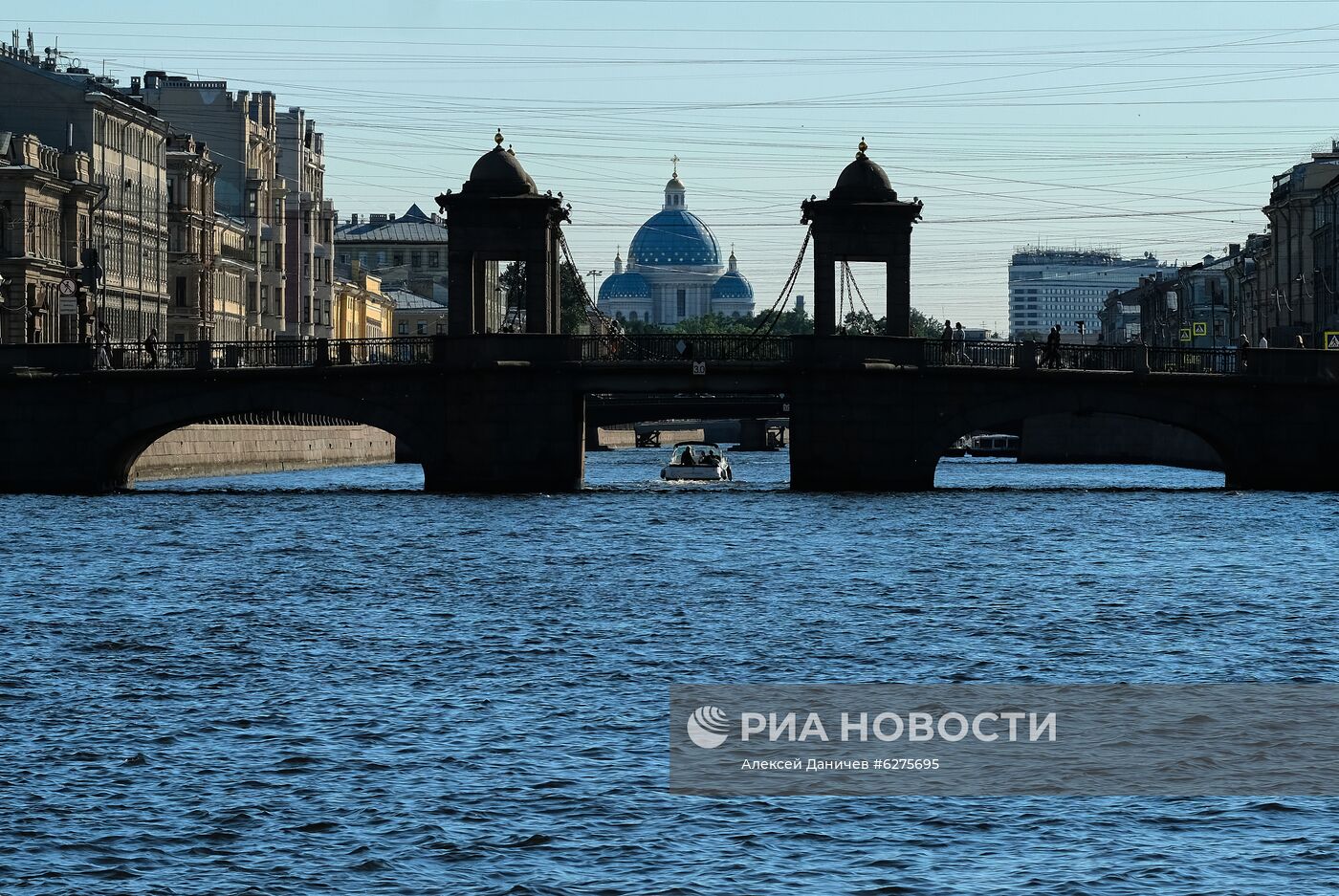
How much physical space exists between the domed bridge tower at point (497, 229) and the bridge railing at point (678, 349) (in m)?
1.96

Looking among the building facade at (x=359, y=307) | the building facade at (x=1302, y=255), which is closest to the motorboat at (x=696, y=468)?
the building facade at (x=1302, y=255)

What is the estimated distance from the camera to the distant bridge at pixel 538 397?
228 ft

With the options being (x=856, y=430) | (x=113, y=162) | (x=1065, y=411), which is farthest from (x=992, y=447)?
(x=856, y=430)

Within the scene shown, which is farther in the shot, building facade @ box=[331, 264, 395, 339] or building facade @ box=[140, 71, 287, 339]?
building facade @ box=[331, 264, 395, 339]

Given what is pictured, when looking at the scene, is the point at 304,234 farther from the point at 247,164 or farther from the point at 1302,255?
the point at 1302,255

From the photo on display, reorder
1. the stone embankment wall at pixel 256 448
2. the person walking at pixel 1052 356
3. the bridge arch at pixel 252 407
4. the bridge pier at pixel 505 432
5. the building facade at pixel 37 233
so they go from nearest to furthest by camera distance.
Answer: the bridge pier at pixel 505 432
the bridge arch at pixel 252 407
the person walking at pixel 1052 356
the stone embankment wall at pixel 256 448
the building facade at pixel 37 233

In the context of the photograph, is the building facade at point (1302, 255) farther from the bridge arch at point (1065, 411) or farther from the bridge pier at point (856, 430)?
the bridge pier at point (856, 430)

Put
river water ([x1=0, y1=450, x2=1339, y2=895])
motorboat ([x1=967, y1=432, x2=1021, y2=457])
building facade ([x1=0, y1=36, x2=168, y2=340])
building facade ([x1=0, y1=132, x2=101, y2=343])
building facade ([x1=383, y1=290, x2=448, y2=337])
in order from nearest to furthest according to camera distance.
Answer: river water ([x1=0, y1=450, x2=1339, y2=895])
building facade ([x1=0, y1=132, x2=101, y2=343])
building facade ([x1=0, y1=36, x2=168, y2=340])
motorboat ([x1=967, y1=432, x2=1021, y2=457])
building facade ([x1=383, y1=290, x2=448, y2=337])

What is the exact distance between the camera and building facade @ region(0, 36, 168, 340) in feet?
319

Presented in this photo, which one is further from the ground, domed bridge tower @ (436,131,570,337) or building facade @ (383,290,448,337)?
building facade @ (383,290,448,337)

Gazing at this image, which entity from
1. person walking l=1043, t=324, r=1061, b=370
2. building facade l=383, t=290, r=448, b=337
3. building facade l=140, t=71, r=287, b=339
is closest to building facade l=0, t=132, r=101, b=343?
building facade l=140, t=71, r=287, b=339

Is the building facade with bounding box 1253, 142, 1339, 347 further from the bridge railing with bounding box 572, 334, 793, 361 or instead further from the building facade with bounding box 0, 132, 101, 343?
the building facade with bounding box 0, 132, 101, 343

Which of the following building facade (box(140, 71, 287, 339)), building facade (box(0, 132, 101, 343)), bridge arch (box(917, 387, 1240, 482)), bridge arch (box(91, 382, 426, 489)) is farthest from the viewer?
building facade (box(140, 71, 287, 339))

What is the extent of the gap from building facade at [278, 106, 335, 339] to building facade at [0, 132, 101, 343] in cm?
3725
